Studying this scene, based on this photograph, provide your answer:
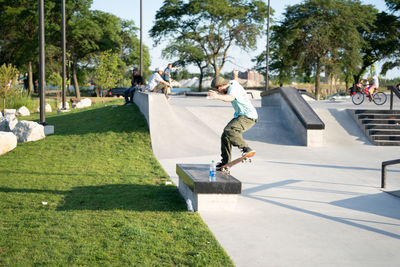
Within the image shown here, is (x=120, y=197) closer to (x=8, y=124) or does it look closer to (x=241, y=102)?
(x=241, y=102)

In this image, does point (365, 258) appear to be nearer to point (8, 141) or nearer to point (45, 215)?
point (45, 215)

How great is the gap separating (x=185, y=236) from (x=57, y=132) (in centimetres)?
989

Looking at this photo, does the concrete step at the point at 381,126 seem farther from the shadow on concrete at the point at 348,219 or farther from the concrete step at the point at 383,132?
the shadow on concrete at the point at 348,219

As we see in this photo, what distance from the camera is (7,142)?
10547mm

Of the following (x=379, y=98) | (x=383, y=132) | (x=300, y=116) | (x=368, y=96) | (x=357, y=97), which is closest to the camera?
(x=300, y=116)

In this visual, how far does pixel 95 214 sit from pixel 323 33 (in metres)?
41.6

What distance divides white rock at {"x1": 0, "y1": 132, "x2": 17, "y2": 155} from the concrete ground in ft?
12.5

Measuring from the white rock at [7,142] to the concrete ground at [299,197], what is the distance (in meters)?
3.80

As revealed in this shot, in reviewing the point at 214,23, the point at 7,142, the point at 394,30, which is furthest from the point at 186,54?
the point at 7,142

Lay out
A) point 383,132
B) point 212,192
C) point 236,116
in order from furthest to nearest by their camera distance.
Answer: point 383,132 → point 236,116 → point 212,192

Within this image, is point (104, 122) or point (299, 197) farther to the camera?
point (104, 122)

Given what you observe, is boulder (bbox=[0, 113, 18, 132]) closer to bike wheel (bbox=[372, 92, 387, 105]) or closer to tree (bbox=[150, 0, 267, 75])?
bike wheel (bbox=[372, 92, 387, 105])

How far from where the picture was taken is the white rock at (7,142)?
10359 mm

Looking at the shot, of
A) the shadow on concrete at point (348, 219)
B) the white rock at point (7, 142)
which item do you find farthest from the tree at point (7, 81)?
the shadow on concrete at point (348, 219)
